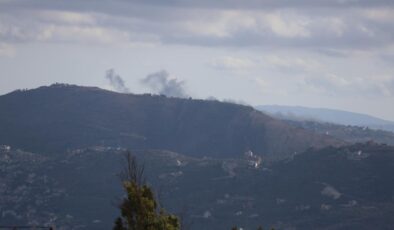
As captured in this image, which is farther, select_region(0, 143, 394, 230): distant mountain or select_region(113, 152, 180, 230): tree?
select_region(0, 143, 394, 230): distant mountain

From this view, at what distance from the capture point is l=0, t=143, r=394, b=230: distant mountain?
136 m

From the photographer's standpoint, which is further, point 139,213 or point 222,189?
point 222,189

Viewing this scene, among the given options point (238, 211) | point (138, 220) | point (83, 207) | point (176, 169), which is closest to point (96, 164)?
point (176, 169)

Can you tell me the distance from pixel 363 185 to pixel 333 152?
20904 mm

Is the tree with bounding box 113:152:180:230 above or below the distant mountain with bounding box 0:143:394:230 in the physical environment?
above

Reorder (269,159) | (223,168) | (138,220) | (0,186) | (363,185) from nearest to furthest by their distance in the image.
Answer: (138,220) → (363,185) → (0,186) → (223,168) → (269,159)

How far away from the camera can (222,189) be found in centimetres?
15675

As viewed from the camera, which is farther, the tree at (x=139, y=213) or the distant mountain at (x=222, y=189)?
the distant mountain at (x=222, y=189)

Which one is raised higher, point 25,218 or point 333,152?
point 333,152

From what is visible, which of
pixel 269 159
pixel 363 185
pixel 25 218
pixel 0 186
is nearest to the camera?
pixel 25 218

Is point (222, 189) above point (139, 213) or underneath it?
underneath

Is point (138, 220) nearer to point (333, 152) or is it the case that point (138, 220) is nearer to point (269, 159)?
point (333, 152)

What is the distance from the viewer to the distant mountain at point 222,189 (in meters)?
136

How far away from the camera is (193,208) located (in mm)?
145875
